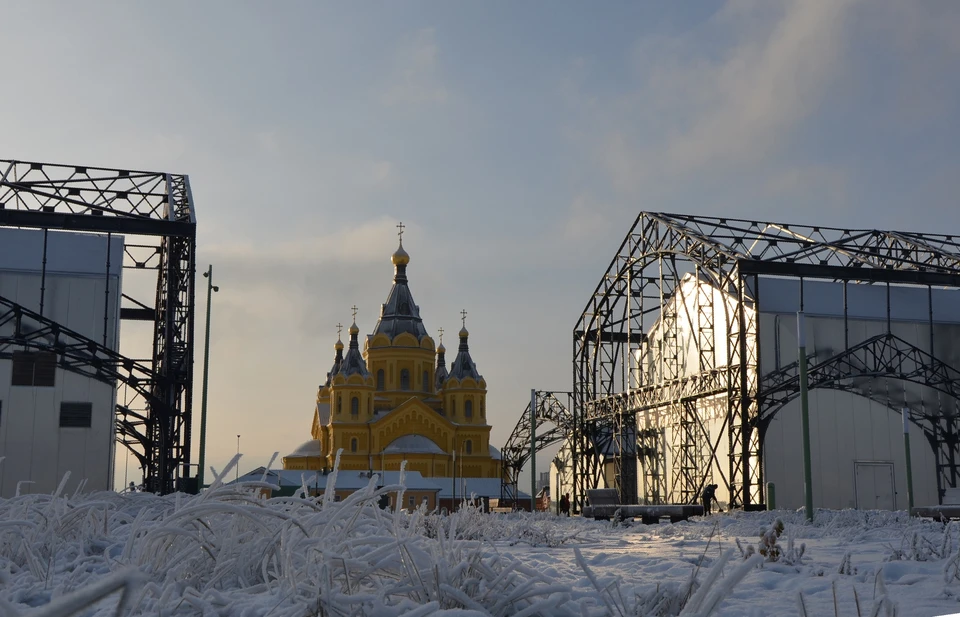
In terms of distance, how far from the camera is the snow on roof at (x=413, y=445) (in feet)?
266

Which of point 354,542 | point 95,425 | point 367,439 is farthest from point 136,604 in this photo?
point 367,439

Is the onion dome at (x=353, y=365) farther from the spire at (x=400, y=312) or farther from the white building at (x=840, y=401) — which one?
the white building at (x=840, y=401)

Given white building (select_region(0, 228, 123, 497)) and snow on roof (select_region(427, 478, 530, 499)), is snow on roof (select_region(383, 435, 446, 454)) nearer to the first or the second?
snow on roof (select_region(427, 478, 530, 499))

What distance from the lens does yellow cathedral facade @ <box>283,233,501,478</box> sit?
82375 mm

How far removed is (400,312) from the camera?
90.9 metres

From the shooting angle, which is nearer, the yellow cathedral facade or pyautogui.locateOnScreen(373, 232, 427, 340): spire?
the yellow cathedral facade

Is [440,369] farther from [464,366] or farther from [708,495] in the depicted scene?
[708,495]

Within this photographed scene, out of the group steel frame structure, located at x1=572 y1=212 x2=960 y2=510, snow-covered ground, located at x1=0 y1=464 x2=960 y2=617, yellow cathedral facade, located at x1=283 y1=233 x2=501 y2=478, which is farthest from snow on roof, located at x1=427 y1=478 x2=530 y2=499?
snow-covered ground, located at x1=0 y1=464 x2=960 y2=617

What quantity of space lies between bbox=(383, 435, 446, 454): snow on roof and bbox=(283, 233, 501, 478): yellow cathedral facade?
0.08m

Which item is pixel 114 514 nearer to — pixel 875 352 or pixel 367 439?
pixel 875 352

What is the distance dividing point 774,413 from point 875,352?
536 cm

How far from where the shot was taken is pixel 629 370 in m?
44.8

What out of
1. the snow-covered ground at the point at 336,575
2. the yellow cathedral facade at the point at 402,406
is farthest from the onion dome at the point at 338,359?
the snow-covered ground at the point at 336,575

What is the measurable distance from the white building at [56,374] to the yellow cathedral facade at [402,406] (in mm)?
50746
